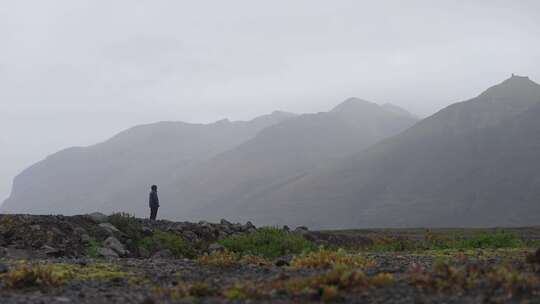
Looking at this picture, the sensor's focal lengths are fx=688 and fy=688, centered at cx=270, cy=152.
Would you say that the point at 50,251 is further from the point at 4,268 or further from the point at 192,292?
the point at 192,292

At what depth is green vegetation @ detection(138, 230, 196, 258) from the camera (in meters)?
19.7

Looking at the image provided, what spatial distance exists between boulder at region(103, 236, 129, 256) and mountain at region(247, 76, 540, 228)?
88.3m

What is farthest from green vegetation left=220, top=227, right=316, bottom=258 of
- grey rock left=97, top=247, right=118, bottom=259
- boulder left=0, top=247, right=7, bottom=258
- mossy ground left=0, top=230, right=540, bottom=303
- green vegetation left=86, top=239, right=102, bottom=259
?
mossy ground left=0, top=230, right=540, bottom=303

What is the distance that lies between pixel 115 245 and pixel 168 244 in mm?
1728

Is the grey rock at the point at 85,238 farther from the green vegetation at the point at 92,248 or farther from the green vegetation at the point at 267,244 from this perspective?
the green vegetation at the point at 267,244

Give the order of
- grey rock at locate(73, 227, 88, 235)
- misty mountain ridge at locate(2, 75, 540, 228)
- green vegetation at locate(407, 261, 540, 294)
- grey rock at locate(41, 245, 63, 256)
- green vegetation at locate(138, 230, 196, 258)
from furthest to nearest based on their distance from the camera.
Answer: misty mountain ridge at locate(2, 75, 540, 228), grey rock at locate(73, 227, 88, 235), green vegetation at locate(138, 230, 196, 258), grey rock at locate(41, 245, 63, 256), green vegetation at locate(407, 261, 540, 294)

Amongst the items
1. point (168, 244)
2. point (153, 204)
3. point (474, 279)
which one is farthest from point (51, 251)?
point (474, 279)

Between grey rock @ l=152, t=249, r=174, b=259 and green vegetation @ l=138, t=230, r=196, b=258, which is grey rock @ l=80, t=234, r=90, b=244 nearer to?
green vegetation @ l=138, t=230, r=196, b=258

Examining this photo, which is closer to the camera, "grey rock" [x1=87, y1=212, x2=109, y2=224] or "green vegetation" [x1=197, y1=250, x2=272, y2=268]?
"green vegetation" [x1=197, y1=250, x2=272, y2=268]

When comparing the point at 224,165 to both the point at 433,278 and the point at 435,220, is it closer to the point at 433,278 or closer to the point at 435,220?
the point at 435,220

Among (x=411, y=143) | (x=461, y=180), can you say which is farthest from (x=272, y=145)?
(x=461, y=180)

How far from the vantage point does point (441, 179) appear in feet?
406

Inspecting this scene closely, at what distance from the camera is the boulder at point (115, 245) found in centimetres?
1898

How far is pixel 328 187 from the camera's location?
449 ft
